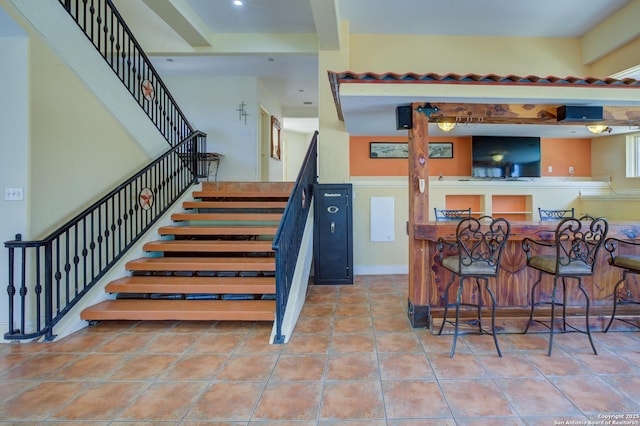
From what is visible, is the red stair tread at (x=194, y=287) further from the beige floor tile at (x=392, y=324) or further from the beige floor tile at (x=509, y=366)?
the beige floor tile at (x=509, y=366)

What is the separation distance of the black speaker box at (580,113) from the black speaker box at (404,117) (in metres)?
1.55

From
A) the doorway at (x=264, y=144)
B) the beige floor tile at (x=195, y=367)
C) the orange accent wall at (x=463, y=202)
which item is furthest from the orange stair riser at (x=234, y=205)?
the orange accent wall at (x=463, y=202)

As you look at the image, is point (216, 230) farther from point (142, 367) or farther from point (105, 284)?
point (142, 367)

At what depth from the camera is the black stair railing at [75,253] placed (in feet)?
8.93

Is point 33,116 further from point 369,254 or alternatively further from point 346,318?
point 369,254

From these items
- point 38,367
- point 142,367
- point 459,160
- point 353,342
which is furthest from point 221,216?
point 459,160

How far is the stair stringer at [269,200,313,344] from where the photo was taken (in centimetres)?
287

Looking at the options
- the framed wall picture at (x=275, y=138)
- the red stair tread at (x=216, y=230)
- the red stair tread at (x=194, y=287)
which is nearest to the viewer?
the red stair tread at (x=194, y=287)

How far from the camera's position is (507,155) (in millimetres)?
6418

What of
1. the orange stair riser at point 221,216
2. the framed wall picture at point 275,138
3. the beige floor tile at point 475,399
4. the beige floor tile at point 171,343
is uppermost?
the framed wall picture at point 275,138

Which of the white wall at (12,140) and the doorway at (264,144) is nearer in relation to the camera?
the white wall at (12,140)

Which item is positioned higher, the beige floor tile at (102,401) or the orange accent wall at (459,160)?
the orange accent wall at (459,160)

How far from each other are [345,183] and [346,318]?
2.18 metres

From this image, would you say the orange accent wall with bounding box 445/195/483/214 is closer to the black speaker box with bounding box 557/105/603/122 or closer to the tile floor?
the black speaker box with bounding box 557/105/603/122
